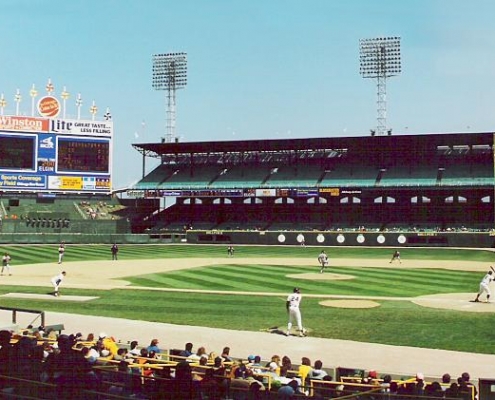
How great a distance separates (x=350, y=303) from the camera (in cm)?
2562

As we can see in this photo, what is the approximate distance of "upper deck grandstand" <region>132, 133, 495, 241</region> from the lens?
69.8 m

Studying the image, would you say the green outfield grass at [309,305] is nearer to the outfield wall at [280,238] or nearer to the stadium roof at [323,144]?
the outfield wall at [280,238]

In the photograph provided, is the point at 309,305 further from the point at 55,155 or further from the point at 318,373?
the point at 55,155

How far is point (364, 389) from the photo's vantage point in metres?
10.2

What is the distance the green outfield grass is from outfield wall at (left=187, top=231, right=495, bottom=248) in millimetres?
22576

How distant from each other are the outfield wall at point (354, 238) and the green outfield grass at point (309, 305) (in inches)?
889

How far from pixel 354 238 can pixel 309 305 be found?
1633 inches

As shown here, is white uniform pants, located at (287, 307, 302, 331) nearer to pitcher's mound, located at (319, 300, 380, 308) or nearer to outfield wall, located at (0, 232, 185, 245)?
pitcher's mound, located at (319, 300, 380, 308)

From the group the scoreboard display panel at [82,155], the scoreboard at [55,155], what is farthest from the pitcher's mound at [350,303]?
the scoreboard display panel at [82,155]

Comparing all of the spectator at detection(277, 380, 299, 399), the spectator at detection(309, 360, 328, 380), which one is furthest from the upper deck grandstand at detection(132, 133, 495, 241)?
the spectator at detection(277, 380, 299, 399)

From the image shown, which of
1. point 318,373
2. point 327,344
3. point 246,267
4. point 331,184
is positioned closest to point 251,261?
point 246,267

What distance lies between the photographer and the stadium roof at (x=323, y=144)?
71.1m

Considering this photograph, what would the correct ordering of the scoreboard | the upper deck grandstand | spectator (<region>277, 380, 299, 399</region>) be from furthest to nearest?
the upper deck grandstand
the scoreboard
spectator (<region>277, 380, 299, 399</region>)

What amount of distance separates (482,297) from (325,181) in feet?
158
